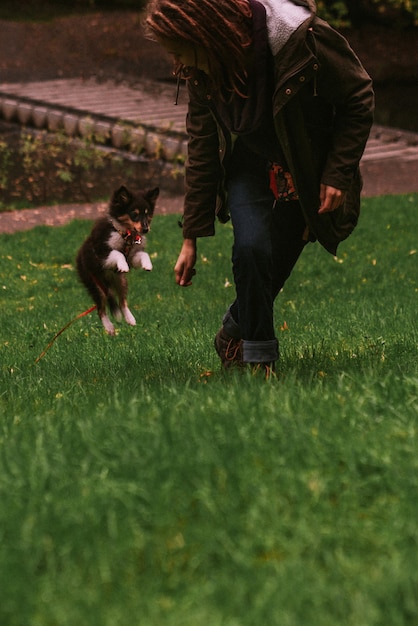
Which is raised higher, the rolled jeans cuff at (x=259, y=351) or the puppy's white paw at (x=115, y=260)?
the puppy's white paw at (x=115, y=260)

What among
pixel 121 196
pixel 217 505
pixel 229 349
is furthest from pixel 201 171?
pixel 217 505

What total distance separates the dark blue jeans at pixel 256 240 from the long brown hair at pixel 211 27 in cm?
52

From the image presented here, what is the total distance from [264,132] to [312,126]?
229 millimetres

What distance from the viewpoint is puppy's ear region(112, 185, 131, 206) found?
496cm

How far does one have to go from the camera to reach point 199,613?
255 centimetres

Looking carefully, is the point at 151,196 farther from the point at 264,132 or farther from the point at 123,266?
the point at 264,132

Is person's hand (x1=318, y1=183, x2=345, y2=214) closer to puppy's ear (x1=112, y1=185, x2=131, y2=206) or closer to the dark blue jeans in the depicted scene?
the dark blue jeans

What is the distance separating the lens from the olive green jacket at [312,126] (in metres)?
4.29

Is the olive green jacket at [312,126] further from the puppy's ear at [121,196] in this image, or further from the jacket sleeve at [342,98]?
the puppy's ear at [121,196]

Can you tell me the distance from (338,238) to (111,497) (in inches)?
85.3

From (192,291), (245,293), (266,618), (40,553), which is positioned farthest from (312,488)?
(192,291)

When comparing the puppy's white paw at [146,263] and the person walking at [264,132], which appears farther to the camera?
the puppy's white paw at [146,263]

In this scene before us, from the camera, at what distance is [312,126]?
4.64 m

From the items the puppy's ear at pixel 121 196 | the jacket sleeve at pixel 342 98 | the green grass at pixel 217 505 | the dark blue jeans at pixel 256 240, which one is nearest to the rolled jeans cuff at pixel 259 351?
the dark blue jeans at pixel 256 240
